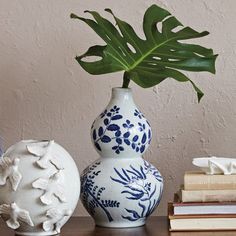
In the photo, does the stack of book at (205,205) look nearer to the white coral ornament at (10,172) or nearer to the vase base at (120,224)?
the vase base at (120,224)

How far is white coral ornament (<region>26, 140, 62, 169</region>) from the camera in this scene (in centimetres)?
105

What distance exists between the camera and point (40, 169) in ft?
3.45

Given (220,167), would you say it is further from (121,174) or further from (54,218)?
(54,218)

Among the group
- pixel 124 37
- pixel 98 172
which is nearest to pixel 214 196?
pixel 98 172

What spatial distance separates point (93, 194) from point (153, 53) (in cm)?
27

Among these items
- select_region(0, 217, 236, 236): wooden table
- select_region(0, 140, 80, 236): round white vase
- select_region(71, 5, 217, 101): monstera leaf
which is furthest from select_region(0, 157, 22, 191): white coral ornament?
select_region(71, 5, 217, 101): monstera leaf

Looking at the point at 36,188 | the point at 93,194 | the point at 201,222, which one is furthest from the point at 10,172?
the point at 201,222

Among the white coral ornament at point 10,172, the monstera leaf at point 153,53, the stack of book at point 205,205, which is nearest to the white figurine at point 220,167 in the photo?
the stack of book at point 205,205

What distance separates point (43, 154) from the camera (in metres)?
1.06

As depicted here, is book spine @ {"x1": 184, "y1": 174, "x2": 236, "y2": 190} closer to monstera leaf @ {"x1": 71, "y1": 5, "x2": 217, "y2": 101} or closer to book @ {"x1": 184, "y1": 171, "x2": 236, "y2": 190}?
book @ {"x1": 184, "y1": 171, "x2": 236, "y2": 190}

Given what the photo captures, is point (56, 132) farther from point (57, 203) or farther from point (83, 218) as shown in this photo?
point (57, 203)

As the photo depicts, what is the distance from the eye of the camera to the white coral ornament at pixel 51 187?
1039 millimetres

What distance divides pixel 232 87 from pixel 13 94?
458 millimetres

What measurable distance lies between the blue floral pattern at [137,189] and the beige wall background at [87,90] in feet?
0.77
